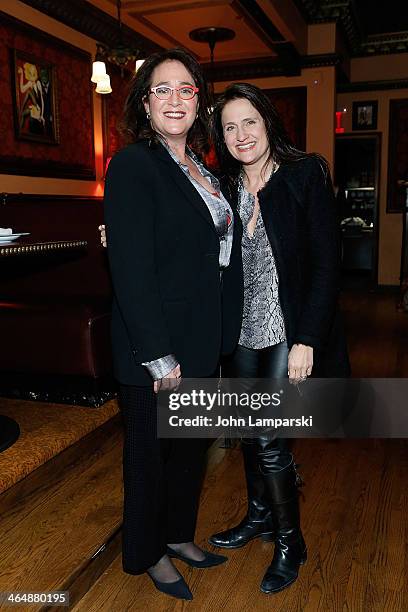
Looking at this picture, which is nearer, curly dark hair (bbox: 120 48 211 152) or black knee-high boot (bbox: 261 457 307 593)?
curly dark hair (bbox: 120 48 211 152)

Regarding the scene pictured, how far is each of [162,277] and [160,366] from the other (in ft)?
0.75

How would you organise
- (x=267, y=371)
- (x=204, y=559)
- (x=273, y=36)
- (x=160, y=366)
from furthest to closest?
(x=273, y=36) → (x=204, y=559) → (x=267, y=371) → (x=160, y=366)

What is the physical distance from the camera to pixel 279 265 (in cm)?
160

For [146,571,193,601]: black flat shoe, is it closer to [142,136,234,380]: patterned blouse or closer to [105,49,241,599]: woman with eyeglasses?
[105,49,241,599]: woman with eyeglasses

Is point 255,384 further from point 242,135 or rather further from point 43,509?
point 43,509

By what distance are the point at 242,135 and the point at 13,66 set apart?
332 cm

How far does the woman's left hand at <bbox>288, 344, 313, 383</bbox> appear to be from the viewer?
160 centimetres

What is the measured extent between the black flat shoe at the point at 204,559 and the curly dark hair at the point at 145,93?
1286 mm

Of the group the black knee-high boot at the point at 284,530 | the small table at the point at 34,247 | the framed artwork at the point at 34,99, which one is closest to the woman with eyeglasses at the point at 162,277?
the black knee-high boot at the point at 284,530

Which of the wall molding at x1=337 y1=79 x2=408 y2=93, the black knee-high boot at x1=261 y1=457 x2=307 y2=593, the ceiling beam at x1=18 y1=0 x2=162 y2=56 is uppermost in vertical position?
the wall molding at x1=337 y1=79 x2=408 y2=93

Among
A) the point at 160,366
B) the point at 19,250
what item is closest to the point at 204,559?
the point at 160,366

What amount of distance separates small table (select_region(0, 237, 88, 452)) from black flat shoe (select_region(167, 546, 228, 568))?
0.86 m

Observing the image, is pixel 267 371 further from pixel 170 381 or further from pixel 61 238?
pixel 61 238

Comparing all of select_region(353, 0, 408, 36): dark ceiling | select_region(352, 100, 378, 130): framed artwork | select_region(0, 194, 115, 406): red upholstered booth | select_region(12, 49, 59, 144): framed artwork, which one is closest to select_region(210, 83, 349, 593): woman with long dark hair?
select_region(0, 194, 115, 406): red upholstered booth
